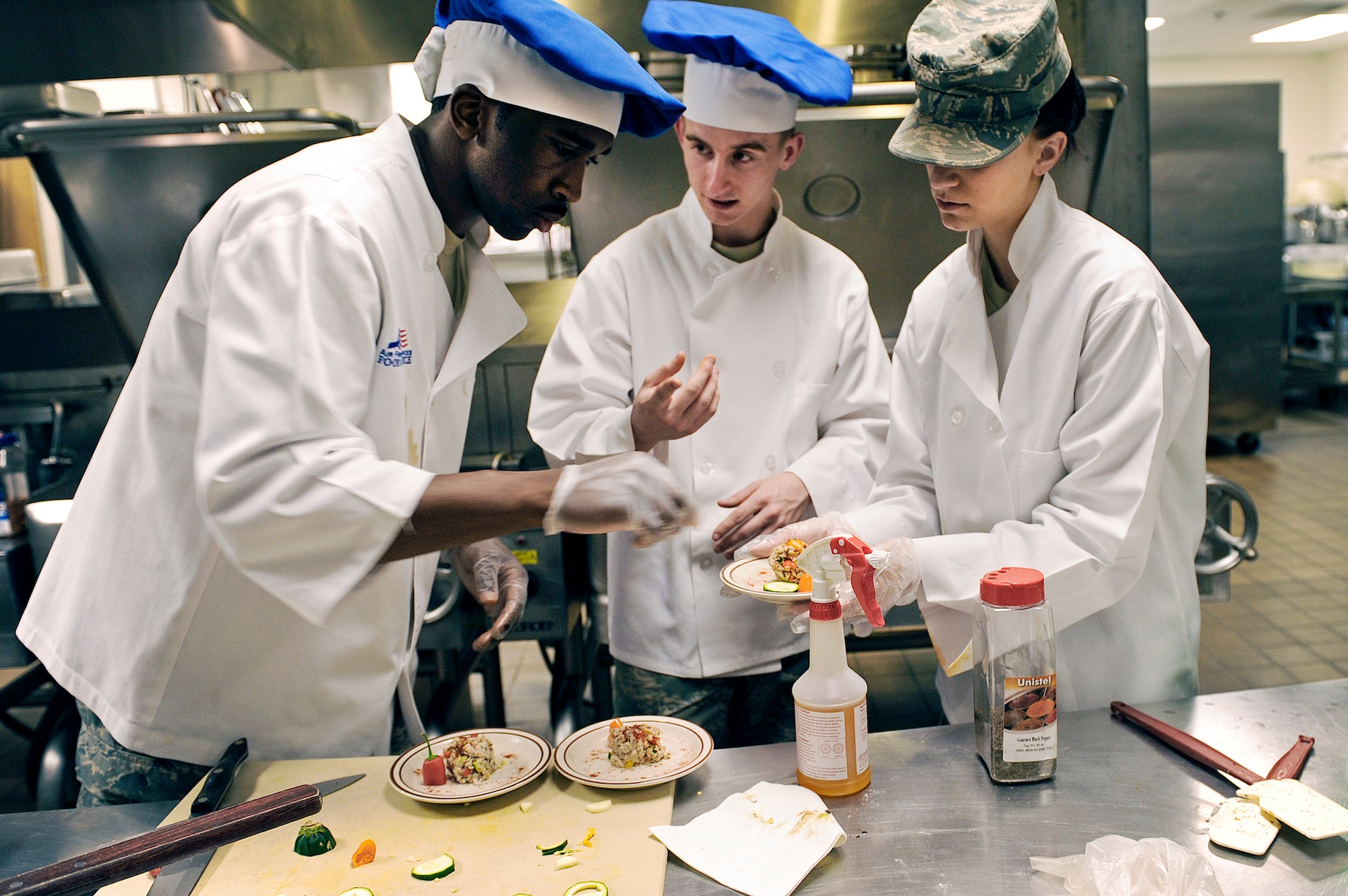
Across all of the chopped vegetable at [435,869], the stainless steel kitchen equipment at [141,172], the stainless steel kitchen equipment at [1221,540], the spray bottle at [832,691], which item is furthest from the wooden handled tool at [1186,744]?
the stainless steel kitchen equipment at [141,172]

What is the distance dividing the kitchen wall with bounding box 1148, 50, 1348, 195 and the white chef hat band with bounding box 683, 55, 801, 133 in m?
10.9

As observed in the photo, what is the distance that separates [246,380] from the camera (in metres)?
1.05

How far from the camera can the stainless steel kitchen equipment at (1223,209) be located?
6.29m

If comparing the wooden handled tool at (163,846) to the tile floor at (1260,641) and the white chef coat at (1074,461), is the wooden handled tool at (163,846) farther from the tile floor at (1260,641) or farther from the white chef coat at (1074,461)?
the tile floor at (1260,641)

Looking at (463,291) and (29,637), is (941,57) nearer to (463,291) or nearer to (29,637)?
(463,291)

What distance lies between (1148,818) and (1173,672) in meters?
0.44

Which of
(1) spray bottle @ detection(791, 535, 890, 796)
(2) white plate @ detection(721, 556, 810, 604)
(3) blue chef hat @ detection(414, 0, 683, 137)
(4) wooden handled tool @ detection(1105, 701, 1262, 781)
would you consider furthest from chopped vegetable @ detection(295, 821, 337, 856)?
(4) wooden handled tool @ detection(1105, 701, 1262, 781)

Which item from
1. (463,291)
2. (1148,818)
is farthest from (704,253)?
(1148,818)

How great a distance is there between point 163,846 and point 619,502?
1.98ft

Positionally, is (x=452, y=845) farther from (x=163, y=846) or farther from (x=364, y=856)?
(x=163, y=846)

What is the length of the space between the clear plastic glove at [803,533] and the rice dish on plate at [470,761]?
60cm

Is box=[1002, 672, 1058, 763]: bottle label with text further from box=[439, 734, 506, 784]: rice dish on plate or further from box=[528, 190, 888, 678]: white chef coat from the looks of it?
box=[528, 190, 888, 678]: white chef coat

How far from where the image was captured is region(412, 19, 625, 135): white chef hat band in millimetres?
1275

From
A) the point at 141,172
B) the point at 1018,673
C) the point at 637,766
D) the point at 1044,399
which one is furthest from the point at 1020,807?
the point at 141,172
